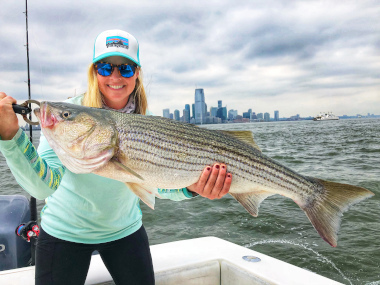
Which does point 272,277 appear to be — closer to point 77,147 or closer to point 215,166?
point 215,166

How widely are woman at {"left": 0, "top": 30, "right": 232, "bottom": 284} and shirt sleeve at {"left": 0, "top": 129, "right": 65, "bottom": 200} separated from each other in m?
0.01

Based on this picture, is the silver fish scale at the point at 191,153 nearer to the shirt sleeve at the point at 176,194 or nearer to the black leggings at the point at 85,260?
the shirt sleeve at the point at 176,194

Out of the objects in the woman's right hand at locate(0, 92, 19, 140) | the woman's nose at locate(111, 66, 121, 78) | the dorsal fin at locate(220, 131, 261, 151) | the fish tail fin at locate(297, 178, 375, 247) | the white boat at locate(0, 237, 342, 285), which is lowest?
the white boat at locate(0, 237, 342, 285)

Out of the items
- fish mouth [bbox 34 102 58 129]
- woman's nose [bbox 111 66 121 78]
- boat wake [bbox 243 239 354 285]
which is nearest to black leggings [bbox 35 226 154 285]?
fish mouth [bbox 34 102 58 129]

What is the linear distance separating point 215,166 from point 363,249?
6299 millimetres

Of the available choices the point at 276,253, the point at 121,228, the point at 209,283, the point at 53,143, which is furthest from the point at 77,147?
the point at 276,253

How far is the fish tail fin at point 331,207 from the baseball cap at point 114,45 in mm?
1980

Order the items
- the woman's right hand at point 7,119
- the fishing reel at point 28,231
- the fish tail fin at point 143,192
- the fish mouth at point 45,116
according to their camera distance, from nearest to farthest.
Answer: the woman's right hand at point 7,119 → the fish mouth at point 45,116 → the fish tail fin at point 143,192 → the fishing reel at point 28,231

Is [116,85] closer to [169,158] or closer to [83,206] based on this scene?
[169,158]

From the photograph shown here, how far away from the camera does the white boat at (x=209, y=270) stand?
3.19 m

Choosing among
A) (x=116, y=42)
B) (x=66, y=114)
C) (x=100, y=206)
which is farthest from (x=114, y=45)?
(x=100, y=206)

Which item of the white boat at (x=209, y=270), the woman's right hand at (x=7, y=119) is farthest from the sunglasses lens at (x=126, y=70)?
the white boat at (x=209, y=270)

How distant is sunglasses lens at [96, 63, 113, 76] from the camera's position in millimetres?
2761

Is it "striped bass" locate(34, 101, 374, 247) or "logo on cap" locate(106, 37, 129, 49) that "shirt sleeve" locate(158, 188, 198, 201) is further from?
"logo on cap" locate(106, 37, 129, 49)
